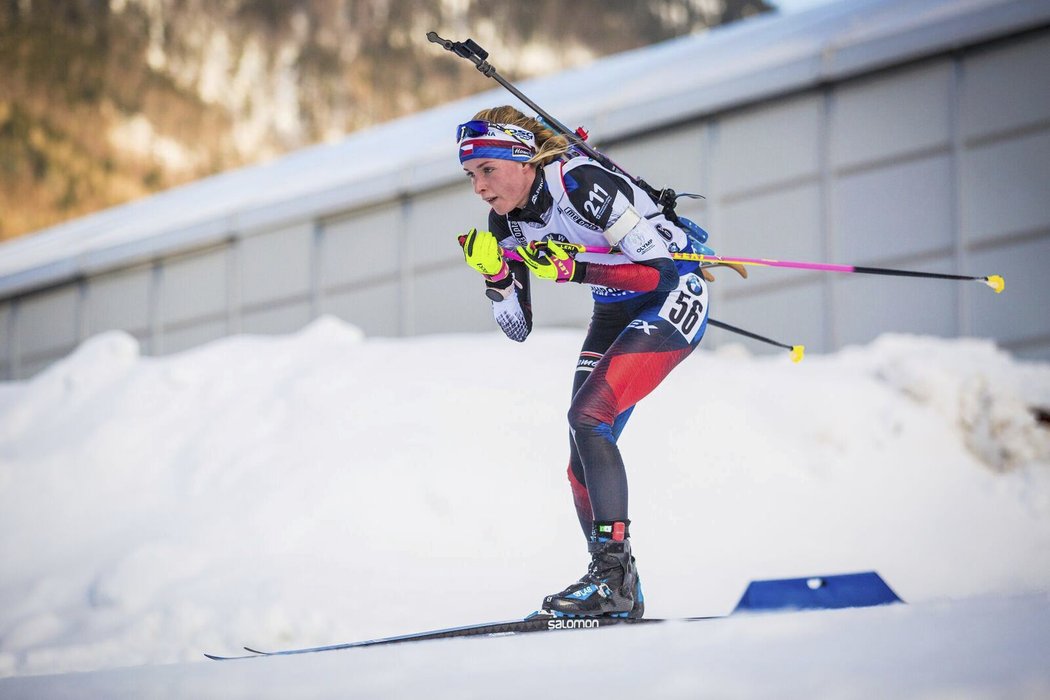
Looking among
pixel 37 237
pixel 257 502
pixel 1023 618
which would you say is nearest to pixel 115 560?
pixel 257 502

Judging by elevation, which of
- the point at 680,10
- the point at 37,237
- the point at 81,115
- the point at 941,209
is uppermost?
the point at 680,10

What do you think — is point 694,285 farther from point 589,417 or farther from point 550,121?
point 550,121

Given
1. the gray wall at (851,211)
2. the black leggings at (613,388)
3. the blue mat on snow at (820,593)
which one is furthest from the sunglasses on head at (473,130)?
the gray wall at (851,211)

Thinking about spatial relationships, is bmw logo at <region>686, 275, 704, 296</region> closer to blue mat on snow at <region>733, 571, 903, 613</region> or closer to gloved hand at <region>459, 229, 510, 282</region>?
gloved hand at <region>459, 229, 510, 282</region>

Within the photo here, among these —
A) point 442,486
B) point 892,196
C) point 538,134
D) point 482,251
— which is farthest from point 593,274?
point 892,196

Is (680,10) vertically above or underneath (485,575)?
above

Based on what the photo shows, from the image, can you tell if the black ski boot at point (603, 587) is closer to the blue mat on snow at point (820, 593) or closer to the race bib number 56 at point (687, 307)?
the blue mat on snow at point (820, 593)

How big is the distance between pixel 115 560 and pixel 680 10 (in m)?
34.7

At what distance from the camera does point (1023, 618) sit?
347 cm

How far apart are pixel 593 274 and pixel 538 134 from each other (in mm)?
734

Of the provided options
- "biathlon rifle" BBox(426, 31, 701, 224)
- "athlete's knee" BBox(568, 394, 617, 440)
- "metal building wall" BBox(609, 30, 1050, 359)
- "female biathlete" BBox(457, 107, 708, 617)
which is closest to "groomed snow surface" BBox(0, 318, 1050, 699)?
"metal building wall" BBox(609, 30, 1050, 359)

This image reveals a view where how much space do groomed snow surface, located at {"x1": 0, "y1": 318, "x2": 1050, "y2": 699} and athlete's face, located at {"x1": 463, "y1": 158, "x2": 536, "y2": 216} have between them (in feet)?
11.5

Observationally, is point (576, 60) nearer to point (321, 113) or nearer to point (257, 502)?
point (321, 113)

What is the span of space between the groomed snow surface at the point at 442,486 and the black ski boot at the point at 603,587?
2.54 m
